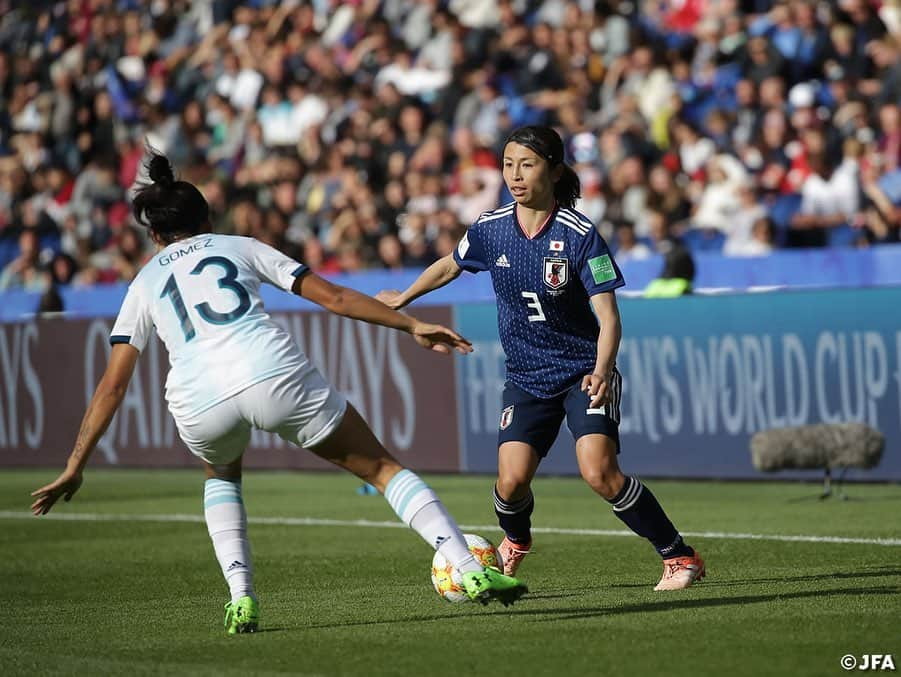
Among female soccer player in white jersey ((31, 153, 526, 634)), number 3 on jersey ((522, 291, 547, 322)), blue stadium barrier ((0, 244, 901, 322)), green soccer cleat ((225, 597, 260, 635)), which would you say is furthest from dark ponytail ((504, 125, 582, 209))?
blue stadium barrier ((0, 244, 901, 322))

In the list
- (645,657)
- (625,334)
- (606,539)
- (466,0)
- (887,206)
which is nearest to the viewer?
(645,657)

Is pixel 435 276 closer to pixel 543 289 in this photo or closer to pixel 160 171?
pixel 543 289

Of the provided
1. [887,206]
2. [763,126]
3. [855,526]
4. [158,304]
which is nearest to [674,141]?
[763,126]

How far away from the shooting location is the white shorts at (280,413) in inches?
281

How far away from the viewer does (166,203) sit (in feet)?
24.6

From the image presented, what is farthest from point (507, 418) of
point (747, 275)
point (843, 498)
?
point (747, 275)

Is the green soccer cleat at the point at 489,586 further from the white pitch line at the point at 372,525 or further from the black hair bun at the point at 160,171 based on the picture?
the white pitch line at the point at 372,525

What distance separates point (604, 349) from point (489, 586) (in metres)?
1.47

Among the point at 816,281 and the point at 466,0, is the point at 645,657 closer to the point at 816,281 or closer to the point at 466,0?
the point at 816,281

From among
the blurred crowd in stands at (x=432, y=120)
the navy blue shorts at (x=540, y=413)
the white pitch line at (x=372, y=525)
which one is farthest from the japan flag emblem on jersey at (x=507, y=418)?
the blurred crowd in stands at (x=432, y=120)

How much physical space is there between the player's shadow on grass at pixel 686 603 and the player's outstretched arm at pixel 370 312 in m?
1.39

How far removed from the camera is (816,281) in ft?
53.8

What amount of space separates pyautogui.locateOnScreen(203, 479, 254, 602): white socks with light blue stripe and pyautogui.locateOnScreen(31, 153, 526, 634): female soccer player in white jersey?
0.13 meters

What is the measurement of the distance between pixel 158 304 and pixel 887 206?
11.2m
